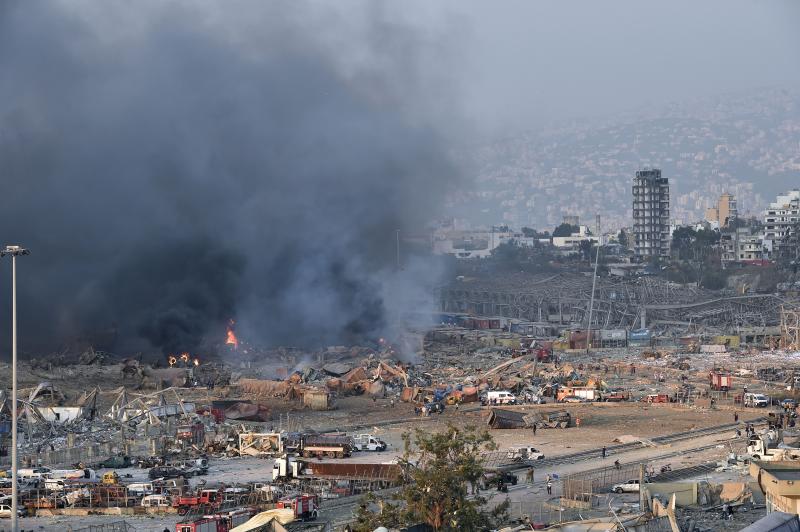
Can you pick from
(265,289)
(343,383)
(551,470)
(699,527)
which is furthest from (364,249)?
(699,527)

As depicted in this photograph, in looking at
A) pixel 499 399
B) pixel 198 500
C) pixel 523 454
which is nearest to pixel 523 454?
pixel 523 454

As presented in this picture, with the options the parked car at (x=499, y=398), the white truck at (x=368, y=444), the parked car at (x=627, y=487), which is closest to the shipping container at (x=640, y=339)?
the parked car at (x=499, y=398)

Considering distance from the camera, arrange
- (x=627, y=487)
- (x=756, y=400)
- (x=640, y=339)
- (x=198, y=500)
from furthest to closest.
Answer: (x=640, y=339), (x=756, y=400), (x=198, y=500), (x=627, y=487)

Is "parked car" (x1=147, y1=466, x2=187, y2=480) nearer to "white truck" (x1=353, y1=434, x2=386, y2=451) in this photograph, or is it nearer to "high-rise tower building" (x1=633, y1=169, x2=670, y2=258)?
"white truck" (x1=353, y1=434, x2=386, y2=451)

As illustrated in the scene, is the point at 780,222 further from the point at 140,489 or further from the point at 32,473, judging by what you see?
the point at 140,489

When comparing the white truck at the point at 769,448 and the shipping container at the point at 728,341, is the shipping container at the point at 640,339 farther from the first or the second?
the white truck at the point at 769,448
